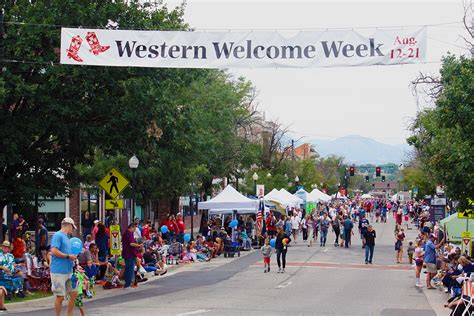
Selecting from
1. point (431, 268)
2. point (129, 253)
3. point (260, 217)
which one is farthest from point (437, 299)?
point (260, 217)

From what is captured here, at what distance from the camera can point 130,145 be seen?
22562 millimetres

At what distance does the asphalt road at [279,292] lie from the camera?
16.8 meters

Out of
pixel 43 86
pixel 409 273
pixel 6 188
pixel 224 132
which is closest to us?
pixel 43 86

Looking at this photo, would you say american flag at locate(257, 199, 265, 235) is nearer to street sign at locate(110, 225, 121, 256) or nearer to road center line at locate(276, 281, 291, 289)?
road center line at locate(276, 281, 291, 289)

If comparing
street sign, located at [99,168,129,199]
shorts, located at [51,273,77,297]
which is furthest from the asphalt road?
shorts, located at [51,273,77,297]

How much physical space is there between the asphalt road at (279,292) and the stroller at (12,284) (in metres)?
1.77

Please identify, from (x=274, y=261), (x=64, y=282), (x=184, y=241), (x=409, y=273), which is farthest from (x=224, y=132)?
(x=64, y=282)

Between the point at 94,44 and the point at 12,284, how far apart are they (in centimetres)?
596

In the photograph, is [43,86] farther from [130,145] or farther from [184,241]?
[184,241]

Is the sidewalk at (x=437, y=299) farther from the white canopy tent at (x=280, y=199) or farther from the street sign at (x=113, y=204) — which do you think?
the white canopy tent at (x=280, y=199)

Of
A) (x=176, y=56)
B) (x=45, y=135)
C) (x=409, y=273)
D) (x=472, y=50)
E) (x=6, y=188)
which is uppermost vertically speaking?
(x=472, y=50)

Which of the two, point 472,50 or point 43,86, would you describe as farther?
point 472,50

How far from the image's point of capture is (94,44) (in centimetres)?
1819

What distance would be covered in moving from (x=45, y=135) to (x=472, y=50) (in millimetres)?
14146
